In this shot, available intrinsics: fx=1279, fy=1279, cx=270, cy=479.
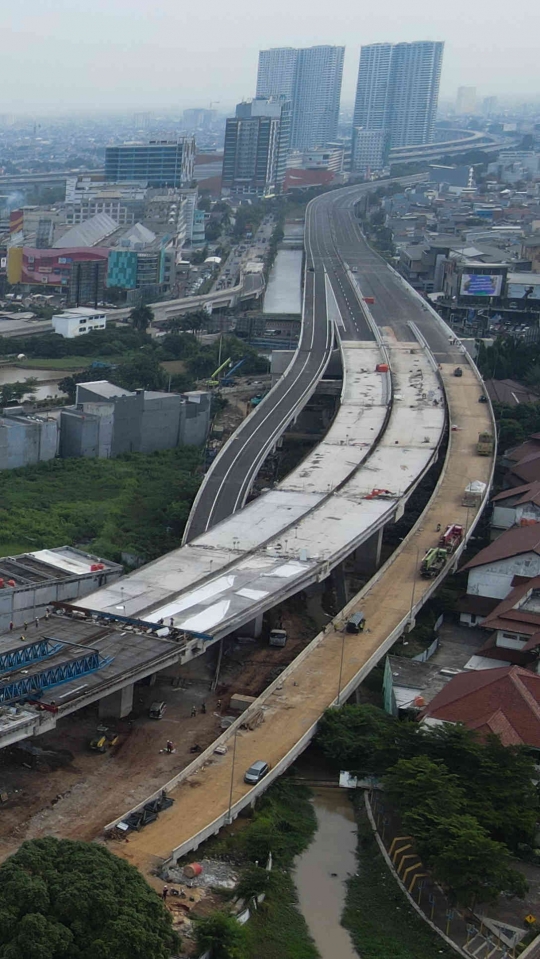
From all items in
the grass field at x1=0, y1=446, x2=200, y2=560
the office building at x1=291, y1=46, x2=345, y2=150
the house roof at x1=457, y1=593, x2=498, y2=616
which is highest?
the office building at x1=291, y1=46, x2=345, y2=150

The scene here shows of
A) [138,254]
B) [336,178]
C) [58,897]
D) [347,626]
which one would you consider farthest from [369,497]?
[336,178]

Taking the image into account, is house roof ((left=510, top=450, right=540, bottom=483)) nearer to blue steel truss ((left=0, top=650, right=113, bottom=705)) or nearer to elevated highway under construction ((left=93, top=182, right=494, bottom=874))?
elevated highway under construction ((left=93, top=182, right=494, bottom=874))

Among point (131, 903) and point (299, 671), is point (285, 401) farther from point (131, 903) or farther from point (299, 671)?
point (131, 903)

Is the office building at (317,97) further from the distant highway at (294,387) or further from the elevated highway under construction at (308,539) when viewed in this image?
the elevated highway under construction at (308,539)

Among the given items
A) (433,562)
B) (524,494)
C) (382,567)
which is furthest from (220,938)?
(524,494)

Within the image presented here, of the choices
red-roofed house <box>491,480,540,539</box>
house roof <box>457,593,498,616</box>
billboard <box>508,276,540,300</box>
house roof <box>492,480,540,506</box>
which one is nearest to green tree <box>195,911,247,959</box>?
house roof <box>457,593,498,616</box>
